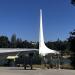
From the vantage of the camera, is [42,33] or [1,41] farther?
[1,41]

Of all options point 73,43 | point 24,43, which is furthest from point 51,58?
point 24,43

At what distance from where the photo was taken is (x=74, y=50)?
155ft

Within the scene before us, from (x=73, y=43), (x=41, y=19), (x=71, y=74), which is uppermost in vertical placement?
(x=41, y=19)

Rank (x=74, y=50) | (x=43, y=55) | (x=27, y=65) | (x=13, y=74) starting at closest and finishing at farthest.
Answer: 1. (x=13, y=74)
2. (x=27, y=65)
3. (x=74, y=50)
4. (x=43, y=55)

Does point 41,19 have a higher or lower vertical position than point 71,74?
higher

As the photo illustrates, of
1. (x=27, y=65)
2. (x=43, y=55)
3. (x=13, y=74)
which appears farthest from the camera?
(x=43, y=55)

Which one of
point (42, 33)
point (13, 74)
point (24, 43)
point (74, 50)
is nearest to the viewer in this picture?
point (13, 74)

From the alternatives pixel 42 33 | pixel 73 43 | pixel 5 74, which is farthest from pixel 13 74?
pixel 42 33

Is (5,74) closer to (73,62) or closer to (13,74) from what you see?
(13,74)

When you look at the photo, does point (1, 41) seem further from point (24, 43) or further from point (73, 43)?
point (73, 43)

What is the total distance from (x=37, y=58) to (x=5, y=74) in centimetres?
2683

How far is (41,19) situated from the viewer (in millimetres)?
61469

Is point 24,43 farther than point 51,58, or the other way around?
point 24,43

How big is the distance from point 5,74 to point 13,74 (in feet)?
2.04
